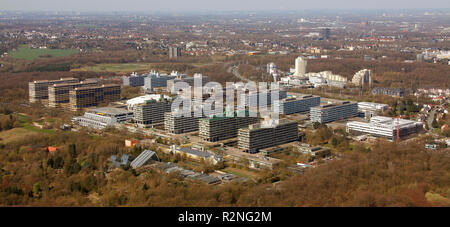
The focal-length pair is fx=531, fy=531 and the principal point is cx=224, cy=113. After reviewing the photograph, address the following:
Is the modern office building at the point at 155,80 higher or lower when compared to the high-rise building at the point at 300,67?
lower

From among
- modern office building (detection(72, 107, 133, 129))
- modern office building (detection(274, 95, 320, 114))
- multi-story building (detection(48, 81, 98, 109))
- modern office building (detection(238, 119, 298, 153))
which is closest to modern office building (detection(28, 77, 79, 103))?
multi-story building (detection(48, 81, 98, 109))

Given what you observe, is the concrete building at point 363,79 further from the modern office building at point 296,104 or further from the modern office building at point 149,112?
the modern office building at point 149,112

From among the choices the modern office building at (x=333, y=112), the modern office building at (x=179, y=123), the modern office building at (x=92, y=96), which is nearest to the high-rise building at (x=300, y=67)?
the modern office building at (x=333, y=112)

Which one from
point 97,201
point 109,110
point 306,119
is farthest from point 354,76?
point 97,201

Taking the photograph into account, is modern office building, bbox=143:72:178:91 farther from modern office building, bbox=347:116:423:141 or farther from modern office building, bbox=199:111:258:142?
modern office building, bbox=347:116:423:141

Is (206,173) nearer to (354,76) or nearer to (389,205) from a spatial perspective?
(389,205)

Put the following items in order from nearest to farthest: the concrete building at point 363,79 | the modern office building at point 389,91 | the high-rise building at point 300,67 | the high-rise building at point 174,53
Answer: the modern office building at point 389,91, the concrete building at point 363,79, the high-rise building at point 300,67, the high-rise building at point 174,53
